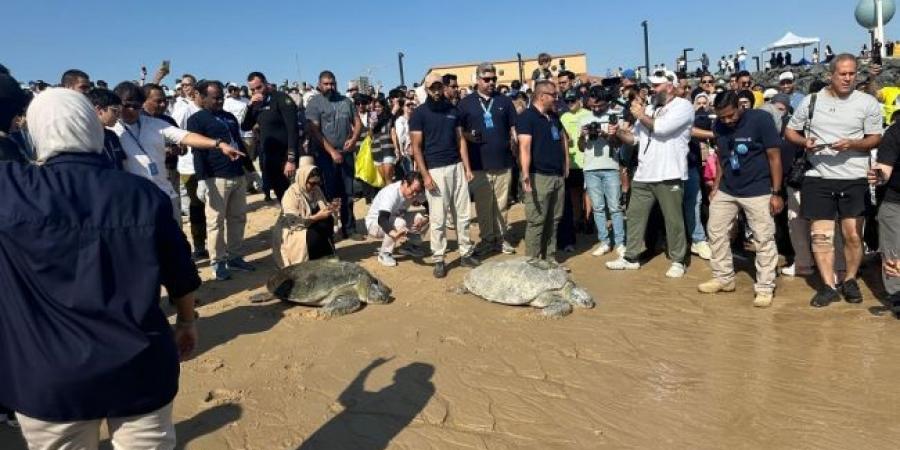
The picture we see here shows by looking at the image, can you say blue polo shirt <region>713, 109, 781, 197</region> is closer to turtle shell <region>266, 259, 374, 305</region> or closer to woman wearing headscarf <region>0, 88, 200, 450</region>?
turtle shell <region>266, 259, 374, 305</region>

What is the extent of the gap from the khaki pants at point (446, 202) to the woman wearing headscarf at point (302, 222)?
3.39 ft

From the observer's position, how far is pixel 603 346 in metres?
4.52

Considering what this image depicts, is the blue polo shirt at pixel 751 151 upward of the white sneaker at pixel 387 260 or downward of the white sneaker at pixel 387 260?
upward

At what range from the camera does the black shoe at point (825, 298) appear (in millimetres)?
5094

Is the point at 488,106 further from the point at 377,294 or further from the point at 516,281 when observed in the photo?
the point at 377,294

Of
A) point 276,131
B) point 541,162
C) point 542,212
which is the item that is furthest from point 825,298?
point 276,131

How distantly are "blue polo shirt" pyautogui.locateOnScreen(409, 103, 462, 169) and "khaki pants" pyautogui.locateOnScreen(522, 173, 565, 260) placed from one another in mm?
957

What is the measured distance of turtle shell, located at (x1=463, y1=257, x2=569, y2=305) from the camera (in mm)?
5332

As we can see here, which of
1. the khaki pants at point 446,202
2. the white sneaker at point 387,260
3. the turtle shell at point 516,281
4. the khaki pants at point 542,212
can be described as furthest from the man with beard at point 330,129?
the turtle shell at point 516,281

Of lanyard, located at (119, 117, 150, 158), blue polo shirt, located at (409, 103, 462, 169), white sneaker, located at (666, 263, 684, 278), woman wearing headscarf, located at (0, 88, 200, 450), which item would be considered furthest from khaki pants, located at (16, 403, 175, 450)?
white sneaker, located at (666, 263, 684, 278)

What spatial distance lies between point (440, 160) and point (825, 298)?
3756mm

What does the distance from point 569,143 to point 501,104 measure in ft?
3.48

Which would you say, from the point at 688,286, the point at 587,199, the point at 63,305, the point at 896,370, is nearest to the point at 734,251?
the point at 688,286

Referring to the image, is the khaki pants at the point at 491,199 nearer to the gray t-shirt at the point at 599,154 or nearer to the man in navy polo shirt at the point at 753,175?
the gray t-shirt at the point at 599,154
